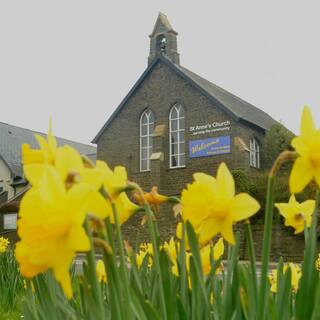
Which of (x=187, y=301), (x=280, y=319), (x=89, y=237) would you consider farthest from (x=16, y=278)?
(x=89, y=237)

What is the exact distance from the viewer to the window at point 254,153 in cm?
1783

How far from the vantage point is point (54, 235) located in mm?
575

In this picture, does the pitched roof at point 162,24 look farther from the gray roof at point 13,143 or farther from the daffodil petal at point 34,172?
the daffodil petal at point 34,172

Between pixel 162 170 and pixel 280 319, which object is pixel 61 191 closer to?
pixel 280 319

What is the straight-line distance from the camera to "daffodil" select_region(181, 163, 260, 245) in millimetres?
783

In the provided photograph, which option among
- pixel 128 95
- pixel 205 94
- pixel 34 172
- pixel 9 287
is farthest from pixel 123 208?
pixel 128 95

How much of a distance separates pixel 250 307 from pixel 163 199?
278mm

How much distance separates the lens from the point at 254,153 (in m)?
18.1

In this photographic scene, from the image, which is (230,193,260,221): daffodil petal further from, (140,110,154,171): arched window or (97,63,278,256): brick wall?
(140,110,154,171): arched window

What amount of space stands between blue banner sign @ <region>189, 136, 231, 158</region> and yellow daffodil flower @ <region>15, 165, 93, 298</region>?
16552mm

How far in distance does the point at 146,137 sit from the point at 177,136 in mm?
1549

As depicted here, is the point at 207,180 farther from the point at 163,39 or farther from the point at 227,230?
the point at 163,39

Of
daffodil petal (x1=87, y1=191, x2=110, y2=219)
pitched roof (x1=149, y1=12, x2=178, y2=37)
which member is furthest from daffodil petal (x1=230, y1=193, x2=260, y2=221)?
pitched roof (x1=149, y1=12, x2=178, y2=37)

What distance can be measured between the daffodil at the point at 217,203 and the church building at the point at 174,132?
15.4m
